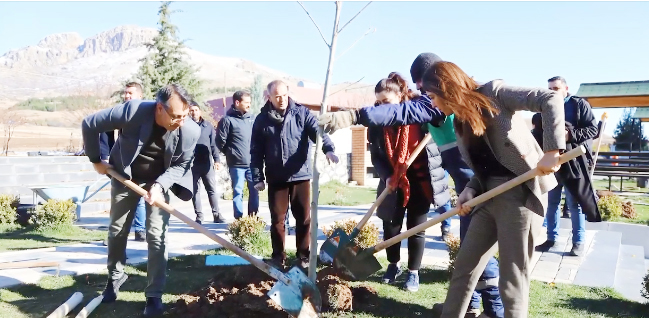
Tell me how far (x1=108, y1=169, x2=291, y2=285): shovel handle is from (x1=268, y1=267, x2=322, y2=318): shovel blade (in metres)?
0.06

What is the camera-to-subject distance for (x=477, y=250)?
117 inches

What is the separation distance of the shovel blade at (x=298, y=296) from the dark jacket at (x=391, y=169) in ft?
3.60

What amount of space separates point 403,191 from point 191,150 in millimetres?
1681

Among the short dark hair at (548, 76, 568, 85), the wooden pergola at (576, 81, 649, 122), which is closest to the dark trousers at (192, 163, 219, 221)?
the short dark hair at (548, 76, 568, 85)

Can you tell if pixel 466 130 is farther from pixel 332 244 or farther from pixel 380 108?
pixel 332 244

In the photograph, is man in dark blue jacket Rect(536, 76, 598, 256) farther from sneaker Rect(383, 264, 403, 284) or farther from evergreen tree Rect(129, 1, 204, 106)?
evergreen tree Rect(129, 1, 204, 106)

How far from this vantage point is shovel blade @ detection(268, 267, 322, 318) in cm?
323

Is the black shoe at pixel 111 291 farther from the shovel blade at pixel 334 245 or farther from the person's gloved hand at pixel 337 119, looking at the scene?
the person's gloved hand at pixel 337 119

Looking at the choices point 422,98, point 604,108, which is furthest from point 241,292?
point 604,108

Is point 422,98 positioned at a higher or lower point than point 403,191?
higher

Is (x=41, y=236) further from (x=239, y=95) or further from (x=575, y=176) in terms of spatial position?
(x=575, y=176)

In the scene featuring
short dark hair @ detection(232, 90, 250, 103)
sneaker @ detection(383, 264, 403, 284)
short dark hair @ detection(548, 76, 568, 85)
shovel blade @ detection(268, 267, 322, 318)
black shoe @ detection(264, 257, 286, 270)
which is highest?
short dark hair @ detection(548, 76, 568, 85)

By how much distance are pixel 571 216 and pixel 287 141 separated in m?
3.35

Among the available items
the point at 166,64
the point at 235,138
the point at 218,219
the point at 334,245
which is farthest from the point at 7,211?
the point at 166,64
